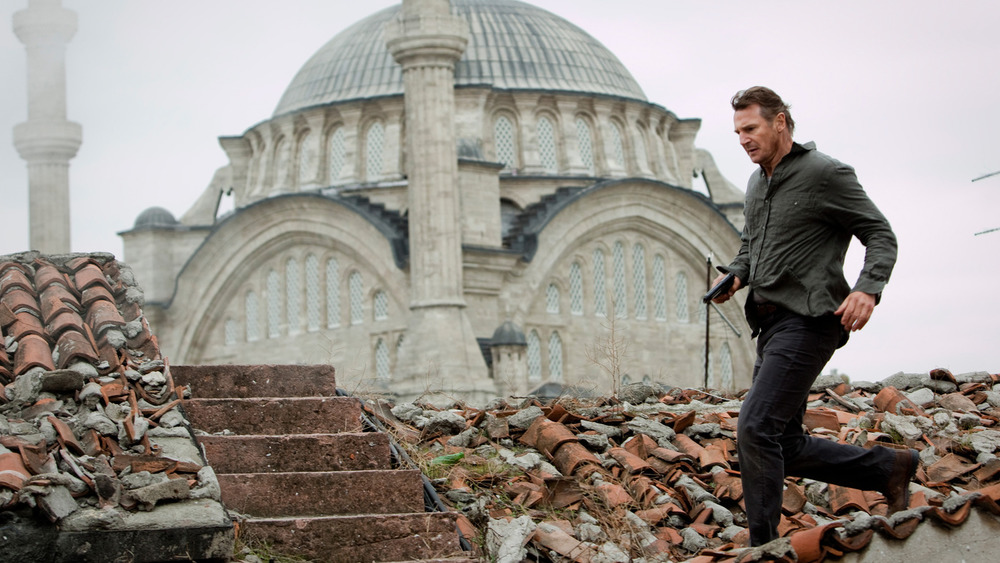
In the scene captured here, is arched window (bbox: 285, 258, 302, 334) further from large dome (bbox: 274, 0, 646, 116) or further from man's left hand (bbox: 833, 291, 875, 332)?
man's left hand (bbox: 833, 291, 875, 332)

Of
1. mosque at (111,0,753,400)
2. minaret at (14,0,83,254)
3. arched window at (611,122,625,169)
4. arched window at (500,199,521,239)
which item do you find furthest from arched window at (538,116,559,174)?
minaret at (14,0,83,254)

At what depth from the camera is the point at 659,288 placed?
116ft

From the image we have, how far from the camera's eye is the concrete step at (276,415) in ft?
20.5

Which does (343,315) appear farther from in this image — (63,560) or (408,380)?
(63,560)

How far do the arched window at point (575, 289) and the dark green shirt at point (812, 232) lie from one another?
2784 cm

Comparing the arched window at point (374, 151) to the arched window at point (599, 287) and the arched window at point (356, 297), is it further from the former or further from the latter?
the arched window at point (599, 287)

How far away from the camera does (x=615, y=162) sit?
37.3 meters

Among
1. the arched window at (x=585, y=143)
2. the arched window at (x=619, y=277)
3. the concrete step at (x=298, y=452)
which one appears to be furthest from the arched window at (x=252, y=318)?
the concrete step at (x=298, y=452)

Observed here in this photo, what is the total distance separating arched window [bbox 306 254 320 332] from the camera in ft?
107

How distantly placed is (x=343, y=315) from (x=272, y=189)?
20.7 ft

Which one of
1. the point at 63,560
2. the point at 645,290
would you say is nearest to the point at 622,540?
the point at 63,560

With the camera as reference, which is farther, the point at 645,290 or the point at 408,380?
the point at 645,290

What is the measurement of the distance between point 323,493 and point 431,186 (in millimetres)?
22480

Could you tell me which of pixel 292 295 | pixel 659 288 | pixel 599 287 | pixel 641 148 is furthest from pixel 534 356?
pixel 641 148
